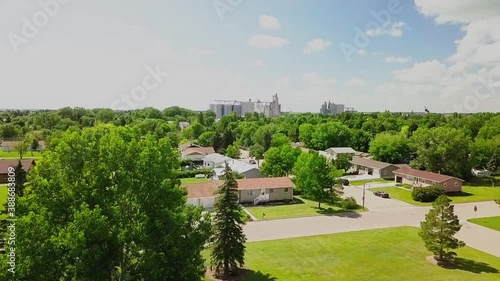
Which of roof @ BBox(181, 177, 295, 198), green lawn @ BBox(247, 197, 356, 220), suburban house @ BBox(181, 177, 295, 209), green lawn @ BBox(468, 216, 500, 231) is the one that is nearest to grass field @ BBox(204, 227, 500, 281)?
green lawn @ BBox(247, 197, 356, 220)

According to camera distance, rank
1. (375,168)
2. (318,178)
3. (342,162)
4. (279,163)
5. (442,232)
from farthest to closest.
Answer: (342,162) < (375,168) < (279,163) < (318,178) < (442,232)

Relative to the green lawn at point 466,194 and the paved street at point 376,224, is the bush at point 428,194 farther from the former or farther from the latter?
the paved street at point 376,224

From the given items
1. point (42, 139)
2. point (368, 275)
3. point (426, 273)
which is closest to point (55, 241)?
point (368, 275)

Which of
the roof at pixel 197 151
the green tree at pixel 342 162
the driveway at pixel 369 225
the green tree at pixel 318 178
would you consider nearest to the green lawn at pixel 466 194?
the driveway at pixel 369 225

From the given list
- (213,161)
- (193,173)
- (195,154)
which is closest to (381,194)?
(193,173)

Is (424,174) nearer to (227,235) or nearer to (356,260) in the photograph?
(356,260)

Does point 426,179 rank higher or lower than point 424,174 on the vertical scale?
lower
